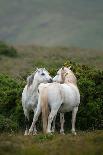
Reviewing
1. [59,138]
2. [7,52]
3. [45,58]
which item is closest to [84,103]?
[59,138]

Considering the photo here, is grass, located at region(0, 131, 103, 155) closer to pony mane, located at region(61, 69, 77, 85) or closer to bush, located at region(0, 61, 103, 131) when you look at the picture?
pony mane, located at region(61, 69, 77, 85)

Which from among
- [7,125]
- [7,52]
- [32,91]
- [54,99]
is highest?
[7,52]

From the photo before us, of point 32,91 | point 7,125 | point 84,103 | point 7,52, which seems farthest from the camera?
point 7,52

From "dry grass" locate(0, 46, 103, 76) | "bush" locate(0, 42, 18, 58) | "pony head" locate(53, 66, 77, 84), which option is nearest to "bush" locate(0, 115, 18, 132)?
"pony head" locate(53, 66, 77, 84)

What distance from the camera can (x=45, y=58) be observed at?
59.9 m

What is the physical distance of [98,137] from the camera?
1299cm

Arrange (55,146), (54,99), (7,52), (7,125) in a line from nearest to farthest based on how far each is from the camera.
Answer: (55,146) < (54,99) < (7,125) < (7,52)

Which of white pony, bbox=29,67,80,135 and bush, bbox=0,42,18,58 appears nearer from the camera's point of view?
white pony, bbox=29,67,80,135

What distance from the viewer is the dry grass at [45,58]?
51.3 meters

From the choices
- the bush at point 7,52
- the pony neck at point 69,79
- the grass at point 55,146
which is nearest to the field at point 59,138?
the grass at point 55,146

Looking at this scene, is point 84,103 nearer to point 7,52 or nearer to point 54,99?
point 54,99

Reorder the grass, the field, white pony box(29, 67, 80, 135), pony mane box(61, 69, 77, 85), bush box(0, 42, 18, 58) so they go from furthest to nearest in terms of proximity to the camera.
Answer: bush box(0, 42, 18, 58) < pony mane box(61, 69, 77, 85) < white pony box(29, 67, 80, 135) < the field < the grass

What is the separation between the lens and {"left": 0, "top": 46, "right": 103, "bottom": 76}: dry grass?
5134 centimetres

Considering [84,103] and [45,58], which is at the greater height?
[45,58]
